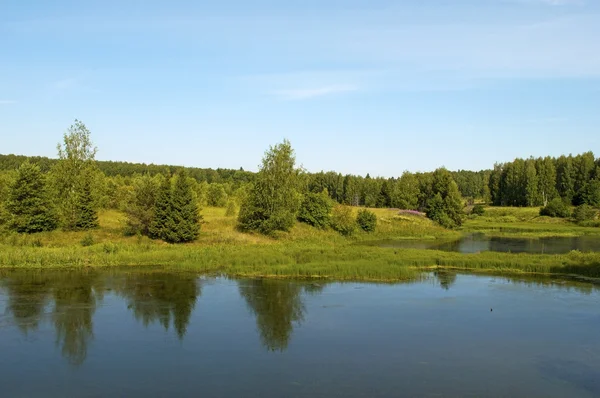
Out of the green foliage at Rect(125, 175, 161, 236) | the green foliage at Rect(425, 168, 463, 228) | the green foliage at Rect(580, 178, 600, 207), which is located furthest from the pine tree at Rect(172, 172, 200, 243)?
the green foliage at Rect(580, 178, 600, 207)

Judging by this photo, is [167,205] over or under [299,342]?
over

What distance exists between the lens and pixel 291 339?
1969 cm

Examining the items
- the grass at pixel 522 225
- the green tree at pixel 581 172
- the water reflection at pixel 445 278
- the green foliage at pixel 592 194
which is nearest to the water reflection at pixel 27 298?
the water reflection at pixel 445 278

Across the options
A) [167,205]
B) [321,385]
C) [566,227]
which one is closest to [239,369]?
[321,385]

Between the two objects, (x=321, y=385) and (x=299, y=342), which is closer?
(x=321, y=385)

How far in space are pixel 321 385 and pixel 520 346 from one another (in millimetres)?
8436

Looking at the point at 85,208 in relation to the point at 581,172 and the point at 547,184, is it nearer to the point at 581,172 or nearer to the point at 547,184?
the point at 547,184

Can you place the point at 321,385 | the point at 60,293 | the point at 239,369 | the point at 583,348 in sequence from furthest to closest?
the point at 60,293
the point at 583,348
the point at 239,369
the point at 321,385

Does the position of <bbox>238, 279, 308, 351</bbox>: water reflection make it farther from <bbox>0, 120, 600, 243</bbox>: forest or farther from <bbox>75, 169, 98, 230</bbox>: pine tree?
<bbox>75, 169, 98, 230</bbox>: pine tree

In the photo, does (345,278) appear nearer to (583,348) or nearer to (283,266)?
(283,266)

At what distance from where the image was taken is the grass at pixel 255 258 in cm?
3250

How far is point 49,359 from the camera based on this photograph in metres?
16.9

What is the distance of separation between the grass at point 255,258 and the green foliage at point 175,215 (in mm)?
993

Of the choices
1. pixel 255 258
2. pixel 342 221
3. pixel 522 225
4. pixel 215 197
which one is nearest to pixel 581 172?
pixel 522 225
